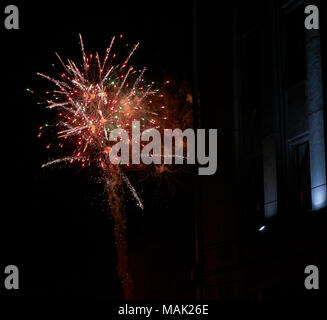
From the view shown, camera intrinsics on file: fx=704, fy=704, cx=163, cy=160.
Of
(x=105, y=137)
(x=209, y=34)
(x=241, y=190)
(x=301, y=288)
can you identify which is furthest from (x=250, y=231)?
(x=209, y=34)

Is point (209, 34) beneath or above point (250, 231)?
above

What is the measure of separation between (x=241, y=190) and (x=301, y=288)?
5.09 meters

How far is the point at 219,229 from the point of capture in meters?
23.0

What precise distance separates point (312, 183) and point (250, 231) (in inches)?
156
